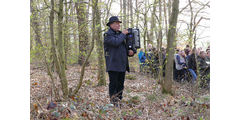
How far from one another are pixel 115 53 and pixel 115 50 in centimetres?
7

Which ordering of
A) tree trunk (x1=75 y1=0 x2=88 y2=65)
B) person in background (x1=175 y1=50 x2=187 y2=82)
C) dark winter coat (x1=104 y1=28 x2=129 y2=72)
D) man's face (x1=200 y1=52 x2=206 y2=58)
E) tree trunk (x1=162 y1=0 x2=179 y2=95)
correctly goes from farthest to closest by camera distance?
person in background (x1=175 y1=50 x2=187 y2=82)
man's face (x1=200 y1=52 x2=206 y2=58)
tree trunk (x1=162 y1=0 x2=179 y2=95)
tree trunk (x1=75 y1=0 x2=88 y2=65)
dark winter coat (x1=104 y1=28 x2=129 y2=72)

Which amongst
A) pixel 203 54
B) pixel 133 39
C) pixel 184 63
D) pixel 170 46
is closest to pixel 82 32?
pixel 133 39

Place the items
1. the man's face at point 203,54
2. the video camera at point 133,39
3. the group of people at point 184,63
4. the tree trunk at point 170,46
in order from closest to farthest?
the video camera at point 133,39 → the tree trunk at point 170,46 → the group of people at point 184,63 → the man's face at point 203,54

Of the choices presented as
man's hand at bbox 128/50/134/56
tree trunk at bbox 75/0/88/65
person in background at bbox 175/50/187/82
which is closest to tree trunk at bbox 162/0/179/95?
man's hand at bbox 128/50/134/56

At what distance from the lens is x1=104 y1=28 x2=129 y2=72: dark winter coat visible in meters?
4.54

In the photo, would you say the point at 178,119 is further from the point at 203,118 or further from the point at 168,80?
the point at 168,80

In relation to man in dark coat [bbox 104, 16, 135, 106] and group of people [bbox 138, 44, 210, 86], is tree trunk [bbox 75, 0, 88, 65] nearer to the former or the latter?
man in dark coat [bbox 104, 16, 135, 106]

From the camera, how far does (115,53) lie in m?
4.66

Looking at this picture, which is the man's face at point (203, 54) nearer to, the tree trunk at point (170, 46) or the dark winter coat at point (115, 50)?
Result: the tree trunk at point (170, 46)

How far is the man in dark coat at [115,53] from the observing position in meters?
4.57

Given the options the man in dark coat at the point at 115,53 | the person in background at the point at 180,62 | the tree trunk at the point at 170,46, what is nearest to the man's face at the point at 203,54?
the person in background at the point at 180,62
